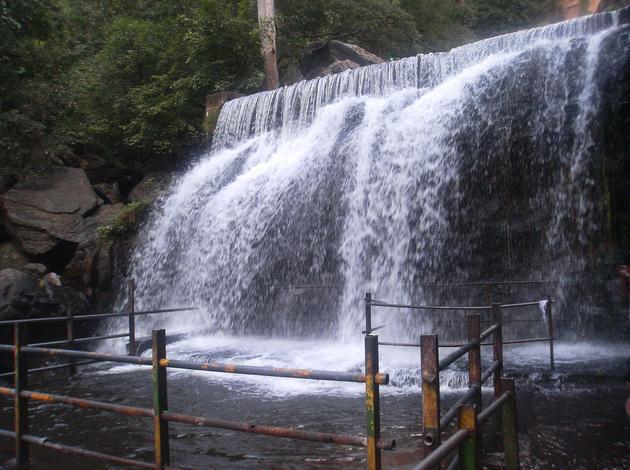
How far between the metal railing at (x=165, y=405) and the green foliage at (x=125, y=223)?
34.0ft

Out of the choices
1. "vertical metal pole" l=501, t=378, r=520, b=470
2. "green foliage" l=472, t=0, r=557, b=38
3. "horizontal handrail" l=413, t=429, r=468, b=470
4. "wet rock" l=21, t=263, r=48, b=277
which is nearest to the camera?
"horizontal handrail" l=413, t=429, r=468, b=470

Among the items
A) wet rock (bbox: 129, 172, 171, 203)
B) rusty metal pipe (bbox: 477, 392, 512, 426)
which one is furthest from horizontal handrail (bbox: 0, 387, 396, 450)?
wet rock (bbox: 129, 172, 171, 203)

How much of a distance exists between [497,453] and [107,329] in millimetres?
10931

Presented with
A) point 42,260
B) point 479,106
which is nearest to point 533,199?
point 479,106

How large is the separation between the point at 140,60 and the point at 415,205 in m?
14.1

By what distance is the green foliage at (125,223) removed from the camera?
14.3 meters

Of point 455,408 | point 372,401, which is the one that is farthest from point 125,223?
point 372,401

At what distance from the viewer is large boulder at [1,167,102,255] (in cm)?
1427

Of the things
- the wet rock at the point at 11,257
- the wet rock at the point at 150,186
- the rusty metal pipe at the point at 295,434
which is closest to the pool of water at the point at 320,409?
the rusty metal pipe at the point at 295,434

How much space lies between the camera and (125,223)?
14.5m

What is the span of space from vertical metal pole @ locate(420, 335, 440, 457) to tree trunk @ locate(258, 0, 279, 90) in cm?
1829

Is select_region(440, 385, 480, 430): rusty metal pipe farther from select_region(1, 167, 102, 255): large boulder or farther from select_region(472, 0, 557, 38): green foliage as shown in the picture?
select_region(472, 0, 557, 38): green foliage

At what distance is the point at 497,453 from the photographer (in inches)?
174

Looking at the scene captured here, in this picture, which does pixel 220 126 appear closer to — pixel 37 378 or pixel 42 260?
pixel 42 260
